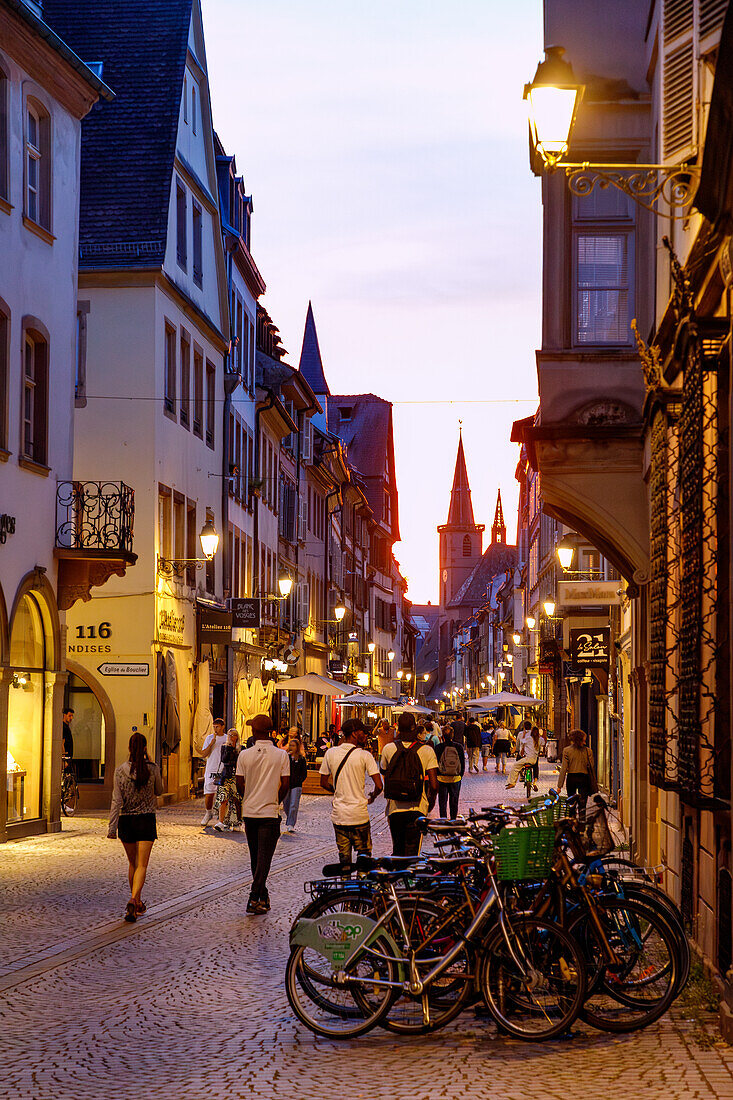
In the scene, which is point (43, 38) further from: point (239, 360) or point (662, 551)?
point (239, 360)

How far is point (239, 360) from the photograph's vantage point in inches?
1716

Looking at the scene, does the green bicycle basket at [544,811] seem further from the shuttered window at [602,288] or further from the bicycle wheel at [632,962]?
the shuttered window at [602,288]

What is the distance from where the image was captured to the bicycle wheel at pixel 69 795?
1096 inches

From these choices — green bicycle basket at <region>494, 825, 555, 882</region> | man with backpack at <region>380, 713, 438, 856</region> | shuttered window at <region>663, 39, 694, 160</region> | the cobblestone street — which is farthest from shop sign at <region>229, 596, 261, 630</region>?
green bicycle basket at <region>494, 825, 555, 882</region>

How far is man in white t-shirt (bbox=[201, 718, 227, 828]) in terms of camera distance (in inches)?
1027

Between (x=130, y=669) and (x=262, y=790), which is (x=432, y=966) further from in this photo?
(x=130, y=669)

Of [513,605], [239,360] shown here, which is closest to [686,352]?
[239,360]

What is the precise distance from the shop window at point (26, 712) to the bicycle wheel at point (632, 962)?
1450 cm

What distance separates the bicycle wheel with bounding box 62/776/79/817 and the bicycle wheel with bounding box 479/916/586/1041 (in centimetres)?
1961

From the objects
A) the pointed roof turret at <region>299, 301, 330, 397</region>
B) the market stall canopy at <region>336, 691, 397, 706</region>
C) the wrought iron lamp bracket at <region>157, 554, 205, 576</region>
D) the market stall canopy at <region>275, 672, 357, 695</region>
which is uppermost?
the pointed roof turret at <region>299, 301, 330, 397</region>

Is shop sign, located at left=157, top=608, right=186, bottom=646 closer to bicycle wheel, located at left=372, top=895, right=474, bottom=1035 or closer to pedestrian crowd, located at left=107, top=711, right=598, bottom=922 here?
pedestrian crowd, located at left=107, top=711, right=598, bottom=922

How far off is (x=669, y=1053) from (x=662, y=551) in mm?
7034

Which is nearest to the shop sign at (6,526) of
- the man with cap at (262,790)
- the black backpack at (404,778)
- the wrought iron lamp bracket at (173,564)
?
the man with cap at (262,790)

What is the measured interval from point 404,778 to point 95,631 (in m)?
16.3
